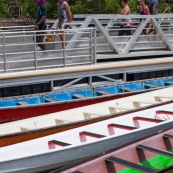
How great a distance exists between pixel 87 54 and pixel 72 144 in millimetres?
4022

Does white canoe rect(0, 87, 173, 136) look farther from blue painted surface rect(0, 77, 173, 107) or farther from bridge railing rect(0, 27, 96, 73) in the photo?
bridge railing rect(0, 27, 96, 73)

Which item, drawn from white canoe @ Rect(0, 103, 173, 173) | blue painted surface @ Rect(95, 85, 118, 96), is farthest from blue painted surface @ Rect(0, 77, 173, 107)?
white canoe @ Rect(0, 103, 173, 173)

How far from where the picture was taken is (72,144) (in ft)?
22.1

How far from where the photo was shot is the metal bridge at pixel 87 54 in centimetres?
947

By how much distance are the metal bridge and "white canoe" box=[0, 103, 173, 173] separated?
2335mm

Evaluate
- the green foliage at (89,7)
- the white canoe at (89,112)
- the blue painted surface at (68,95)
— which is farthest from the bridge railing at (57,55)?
the green foliage at (89,7)

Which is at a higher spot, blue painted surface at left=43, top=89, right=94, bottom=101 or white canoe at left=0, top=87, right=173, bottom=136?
blue painted surface at left=43, top=89, right=94, bottom=101

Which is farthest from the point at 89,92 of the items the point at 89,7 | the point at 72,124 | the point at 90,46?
the point at 89,7

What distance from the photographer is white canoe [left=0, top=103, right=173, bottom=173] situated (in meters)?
6.12

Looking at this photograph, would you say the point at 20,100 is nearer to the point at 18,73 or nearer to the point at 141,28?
the point at 18,73

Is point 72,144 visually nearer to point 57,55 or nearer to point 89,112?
point 89,112

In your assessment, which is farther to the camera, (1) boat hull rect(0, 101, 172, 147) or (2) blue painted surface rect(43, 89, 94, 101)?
(2) blue painted surface rect(43, 89, 94, 101)

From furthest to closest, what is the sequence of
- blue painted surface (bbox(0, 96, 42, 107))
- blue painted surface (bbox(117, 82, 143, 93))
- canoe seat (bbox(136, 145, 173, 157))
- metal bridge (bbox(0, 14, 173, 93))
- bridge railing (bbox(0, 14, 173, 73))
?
blue painted surface (bbox(117, 82, 143, 93)) < bridge railing (bbox(0, 14, 173, 73)) < metal bridge (bbox(0, 14, 173, 93)) < blue painted surface (bbox(0, 96, 42, 107)) < canoe seat (bbox(136, 145, 173, 157))

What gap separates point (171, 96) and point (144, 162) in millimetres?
4445
